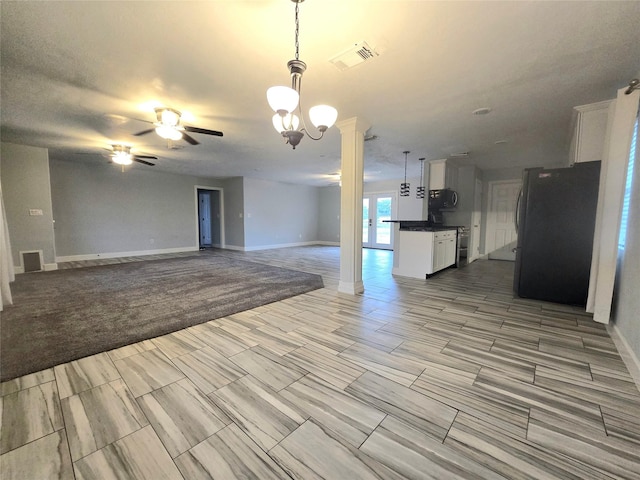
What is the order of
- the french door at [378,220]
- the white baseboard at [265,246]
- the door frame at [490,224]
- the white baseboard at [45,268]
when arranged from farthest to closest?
the french door at [378,220], the white baseboard at [265,246], the door frame at [490,224], the white baseboard at [45,268]

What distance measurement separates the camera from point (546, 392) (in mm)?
1584

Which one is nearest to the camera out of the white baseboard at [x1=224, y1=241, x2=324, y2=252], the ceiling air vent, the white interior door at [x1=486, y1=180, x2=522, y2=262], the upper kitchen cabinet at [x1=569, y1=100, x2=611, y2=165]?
the ceiling air vent

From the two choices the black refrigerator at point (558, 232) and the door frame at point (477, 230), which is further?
the door frame at point (477, 230)

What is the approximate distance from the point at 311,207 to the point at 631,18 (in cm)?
905

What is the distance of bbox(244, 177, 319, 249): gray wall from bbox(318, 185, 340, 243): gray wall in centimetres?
22

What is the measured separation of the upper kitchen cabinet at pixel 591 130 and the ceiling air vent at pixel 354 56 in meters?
2.79

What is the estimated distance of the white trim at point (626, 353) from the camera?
1.76m

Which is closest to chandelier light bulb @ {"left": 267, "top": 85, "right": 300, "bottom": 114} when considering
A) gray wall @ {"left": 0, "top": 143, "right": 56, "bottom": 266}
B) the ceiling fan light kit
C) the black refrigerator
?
the black refrigerator

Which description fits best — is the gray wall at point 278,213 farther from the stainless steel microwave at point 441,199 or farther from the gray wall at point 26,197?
the stainless steel microwave at point 441,199

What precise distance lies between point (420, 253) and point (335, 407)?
3.73 meters

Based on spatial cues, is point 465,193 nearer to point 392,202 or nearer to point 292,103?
point 392,202

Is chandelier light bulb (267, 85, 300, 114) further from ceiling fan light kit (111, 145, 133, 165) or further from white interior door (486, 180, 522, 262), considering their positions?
white interior door (486, 180, 522, 262)

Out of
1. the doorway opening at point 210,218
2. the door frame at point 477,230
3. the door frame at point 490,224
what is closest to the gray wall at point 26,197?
the doorway opening at point 210,218

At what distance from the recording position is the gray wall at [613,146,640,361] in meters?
1.97
